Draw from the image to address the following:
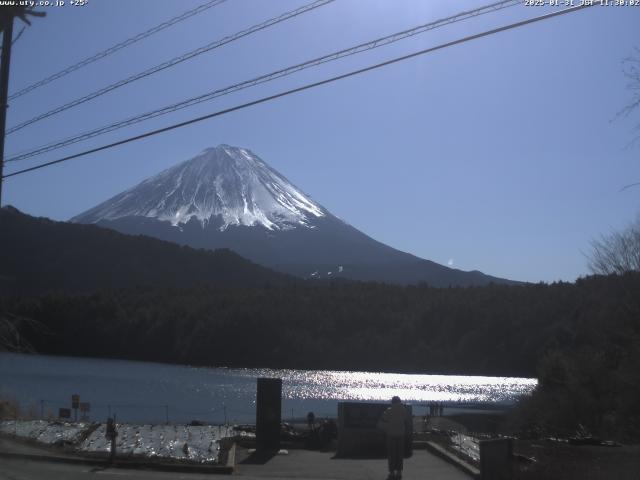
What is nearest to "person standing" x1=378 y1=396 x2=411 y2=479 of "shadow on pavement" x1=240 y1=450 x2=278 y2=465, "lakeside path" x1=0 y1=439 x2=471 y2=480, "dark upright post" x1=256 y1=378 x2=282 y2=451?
"lakeside path" x1=0 y1=439 x2=471 y2=480

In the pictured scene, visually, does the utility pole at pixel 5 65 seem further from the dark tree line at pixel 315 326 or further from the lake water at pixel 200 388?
the dark tree line at pixel 315 326

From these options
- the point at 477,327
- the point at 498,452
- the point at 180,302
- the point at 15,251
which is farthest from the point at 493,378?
the point at 498,452

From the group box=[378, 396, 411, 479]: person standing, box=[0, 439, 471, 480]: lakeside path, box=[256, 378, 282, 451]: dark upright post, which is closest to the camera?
box=[378, 396, 411, 479]: person standing

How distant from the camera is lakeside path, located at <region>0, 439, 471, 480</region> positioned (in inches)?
561

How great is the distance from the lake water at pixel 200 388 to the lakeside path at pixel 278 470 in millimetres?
20390

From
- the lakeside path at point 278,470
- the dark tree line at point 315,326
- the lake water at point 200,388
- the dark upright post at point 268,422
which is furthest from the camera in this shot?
the dark tree line at point 315,326

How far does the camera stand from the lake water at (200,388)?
46500 millimetres

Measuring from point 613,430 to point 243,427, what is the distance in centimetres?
1015

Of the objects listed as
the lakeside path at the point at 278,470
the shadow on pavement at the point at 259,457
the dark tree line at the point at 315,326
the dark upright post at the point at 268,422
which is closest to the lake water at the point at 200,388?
the dark tree line at the point at 315,326

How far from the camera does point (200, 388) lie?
66375 millimetres

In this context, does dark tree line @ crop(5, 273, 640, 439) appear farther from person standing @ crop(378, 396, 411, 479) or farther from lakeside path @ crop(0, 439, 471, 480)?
person standing @ crop(378, 396, 411, 479)

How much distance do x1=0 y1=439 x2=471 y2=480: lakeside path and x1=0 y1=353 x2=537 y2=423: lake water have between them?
2039cm

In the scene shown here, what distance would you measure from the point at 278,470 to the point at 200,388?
170 feet

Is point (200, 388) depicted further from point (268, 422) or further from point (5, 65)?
point (5, 65)
